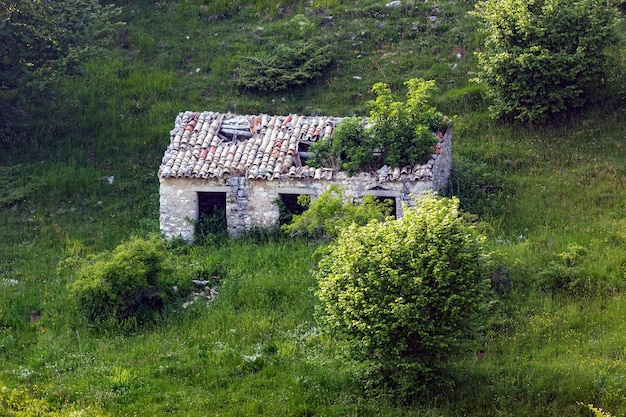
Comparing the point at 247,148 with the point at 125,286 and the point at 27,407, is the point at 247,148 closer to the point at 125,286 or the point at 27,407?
A: the point at 125,286

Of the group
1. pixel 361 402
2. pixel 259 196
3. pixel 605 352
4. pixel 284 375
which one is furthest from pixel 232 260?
pixel 605 352

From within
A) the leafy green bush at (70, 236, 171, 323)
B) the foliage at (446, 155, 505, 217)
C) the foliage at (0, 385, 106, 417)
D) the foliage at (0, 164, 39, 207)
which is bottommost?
the foliage at (0, 385, 106, 417)

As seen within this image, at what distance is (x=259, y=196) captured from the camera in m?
25.0

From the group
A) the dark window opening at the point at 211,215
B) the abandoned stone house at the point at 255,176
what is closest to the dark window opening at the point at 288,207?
the abandoned stone house at the point at 255,176

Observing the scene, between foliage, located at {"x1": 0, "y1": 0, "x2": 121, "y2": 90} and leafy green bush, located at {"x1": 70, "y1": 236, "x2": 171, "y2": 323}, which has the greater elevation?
foliage, located at {"x1": 0, "y1": 0, "x2": 121, "y2": 90}

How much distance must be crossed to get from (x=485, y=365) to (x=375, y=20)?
20.5 meters

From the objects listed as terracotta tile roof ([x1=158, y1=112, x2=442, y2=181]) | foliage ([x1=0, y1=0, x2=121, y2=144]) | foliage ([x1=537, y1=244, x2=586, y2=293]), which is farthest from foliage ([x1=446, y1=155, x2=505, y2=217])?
foliage ([x1=0, y1=0, x2=121, y2=144])

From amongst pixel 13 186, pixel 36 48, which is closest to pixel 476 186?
pixel 13 186

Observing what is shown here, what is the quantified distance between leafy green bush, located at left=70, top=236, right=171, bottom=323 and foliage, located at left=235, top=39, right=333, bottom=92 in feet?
41.6

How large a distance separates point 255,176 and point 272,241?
1.82m

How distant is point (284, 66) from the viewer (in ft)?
110

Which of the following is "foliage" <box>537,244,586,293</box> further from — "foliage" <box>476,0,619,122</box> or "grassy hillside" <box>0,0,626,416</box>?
"foliage" <box>476,0,619,122</box>

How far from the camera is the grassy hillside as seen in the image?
57.5 feet

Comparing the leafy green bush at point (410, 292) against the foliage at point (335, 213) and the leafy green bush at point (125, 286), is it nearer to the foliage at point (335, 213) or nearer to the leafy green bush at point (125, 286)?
the foliage at point (335, 213)
